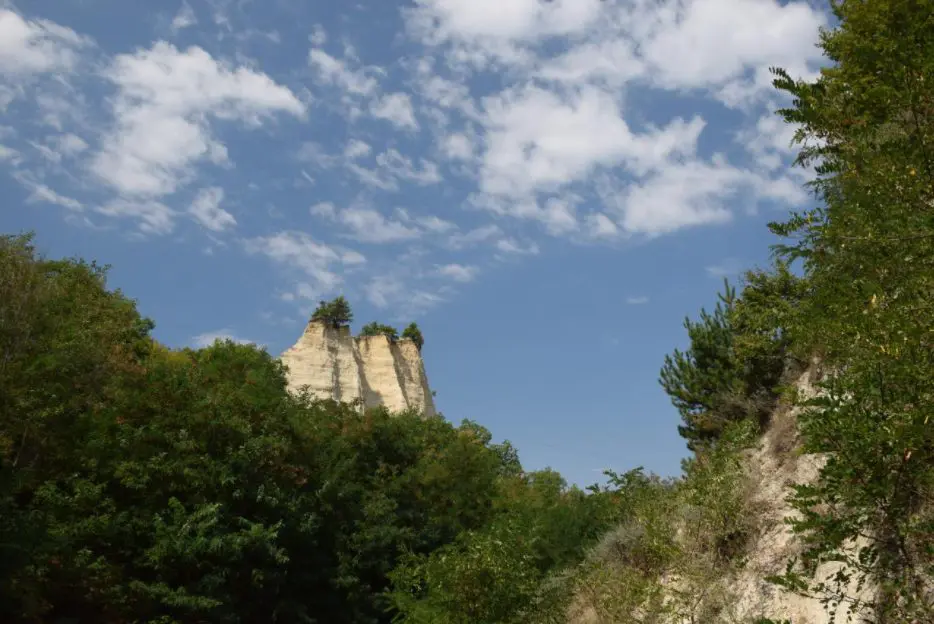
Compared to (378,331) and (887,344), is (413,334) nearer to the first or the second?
(378,331)

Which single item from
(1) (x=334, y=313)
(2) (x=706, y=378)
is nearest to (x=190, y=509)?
(2) (x=706, y=378)

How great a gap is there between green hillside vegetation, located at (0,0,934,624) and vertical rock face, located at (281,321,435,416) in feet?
66.2

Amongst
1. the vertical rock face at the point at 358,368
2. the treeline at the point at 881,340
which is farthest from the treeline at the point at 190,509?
the vertical rock face at the point at 358,368

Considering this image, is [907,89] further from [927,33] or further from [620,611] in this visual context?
[620,611]

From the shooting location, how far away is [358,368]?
189ft

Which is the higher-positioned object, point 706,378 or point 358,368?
point 358,368

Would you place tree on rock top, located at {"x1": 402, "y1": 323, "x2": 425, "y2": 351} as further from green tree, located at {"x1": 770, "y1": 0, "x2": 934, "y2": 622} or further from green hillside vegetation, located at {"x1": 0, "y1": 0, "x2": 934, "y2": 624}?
green tree, located at {"x1": 770, "y1": 0, "x2": 934, "y2": 622}

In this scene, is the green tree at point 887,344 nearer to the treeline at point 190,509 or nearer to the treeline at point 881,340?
the treeline at point 881,340

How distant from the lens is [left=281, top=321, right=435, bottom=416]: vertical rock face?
53.4m

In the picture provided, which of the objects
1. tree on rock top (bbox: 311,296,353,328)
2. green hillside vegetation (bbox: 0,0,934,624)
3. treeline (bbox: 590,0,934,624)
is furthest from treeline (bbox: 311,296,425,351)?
treeline (bbox: 590,0,934,624)

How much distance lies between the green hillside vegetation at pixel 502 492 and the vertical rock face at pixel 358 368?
20172 millimetres

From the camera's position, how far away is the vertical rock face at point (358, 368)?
5344 cm

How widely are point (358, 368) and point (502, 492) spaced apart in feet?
86.8

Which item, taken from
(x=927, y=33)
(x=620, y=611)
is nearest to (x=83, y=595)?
(x=620, y=611)
